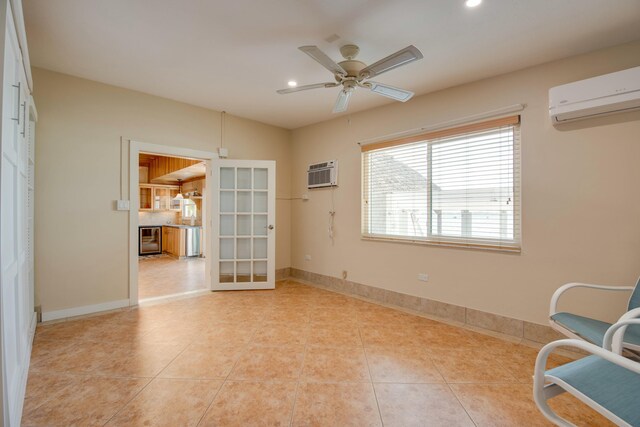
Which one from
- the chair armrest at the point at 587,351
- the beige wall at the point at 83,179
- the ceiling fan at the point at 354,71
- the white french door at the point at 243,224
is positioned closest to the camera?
the chair armrest at the point at 587,351

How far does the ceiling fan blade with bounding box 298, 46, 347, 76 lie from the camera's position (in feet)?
6.34

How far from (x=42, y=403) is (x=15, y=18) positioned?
225cm

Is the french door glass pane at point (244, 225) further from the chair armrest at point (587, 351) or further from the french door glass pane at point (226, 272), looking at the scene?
the chair armrest at point (587, 351)

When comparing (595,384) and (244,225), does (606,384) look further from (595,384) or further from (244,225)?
(244,225)

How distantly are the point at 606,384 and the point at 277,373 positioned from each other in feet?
6.01

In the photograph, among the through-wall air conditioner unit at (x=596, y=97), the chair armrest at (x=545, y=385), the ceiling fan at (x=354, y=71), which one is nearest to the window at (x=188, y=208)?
the ceiling fan at (x=354, y=71)

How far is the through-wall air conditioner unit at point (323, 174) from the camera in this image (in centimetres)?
438

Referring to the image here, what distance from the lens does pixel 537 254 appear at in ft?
8.76

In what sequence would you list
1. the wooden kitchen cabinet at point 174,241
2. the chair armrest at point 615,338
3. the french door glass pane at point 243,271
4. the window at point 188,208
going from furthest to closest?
the window at point 188,208, the wooden kitchen cabinet at point 174,241, the french door glass pane at point 243,271, the chair armrest at point 615,338

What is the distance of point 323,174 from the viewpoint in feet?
14.8

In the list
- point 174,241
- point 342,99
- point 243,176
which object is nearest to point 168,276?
point 243,176

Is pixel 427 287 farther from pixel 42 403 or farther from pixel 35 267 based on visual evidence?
pixel 35 267

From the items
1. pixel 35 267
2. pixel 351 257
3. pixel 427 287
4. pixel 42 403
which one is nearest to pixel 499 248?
pixel 427 287

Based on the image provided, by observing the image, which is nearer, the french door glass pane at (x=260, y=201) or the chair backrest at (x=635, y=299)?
the chair backrest at (x=635, y=299)
